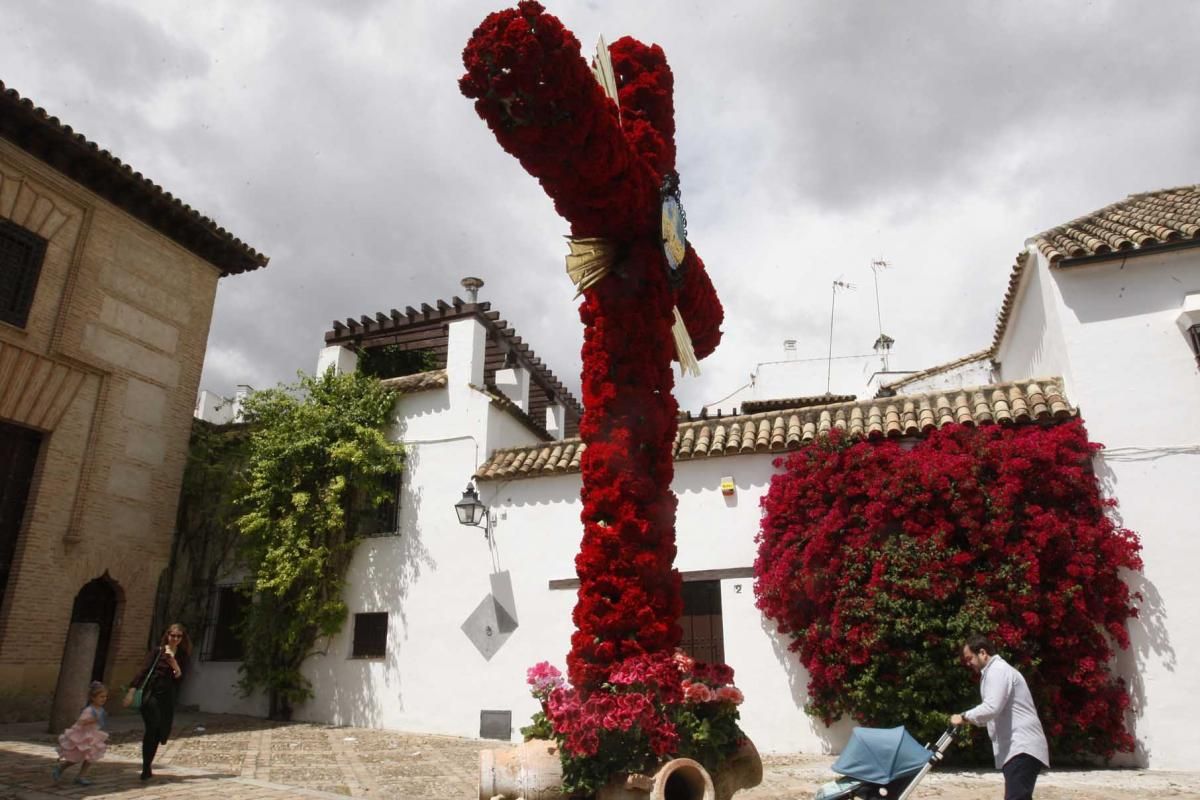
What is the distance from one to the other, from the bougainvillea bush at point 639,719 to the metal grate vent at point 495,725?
5.94m

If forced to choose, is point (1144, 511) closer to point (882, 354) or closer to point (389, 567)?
point (389, 567)

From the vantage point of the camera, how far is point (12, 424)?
10672 mm

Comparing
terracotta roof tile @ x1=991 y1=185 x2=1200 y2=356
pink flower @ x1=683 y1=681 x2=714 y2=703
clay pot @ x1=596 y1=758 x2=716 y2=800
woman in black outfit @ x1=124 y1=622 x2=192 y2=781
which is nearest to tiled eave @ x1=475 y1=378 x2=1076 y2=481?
terracotta roof tile @ x1=991 y1=185 x2=1200 y2=356

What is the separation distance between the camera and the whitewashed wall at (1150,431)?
8.12m

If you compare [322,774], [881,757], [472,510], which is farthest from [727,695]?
[472,510]

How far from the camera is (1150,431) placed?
28.6 ft

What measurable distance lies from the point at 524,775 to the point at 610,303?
303cm

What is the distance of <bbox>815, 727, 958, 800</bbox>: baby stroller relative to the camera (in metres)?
4.41

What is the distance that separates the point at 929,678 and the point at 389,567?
7594mm

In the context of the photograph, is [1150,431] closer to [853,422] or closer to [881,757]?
[853,422]

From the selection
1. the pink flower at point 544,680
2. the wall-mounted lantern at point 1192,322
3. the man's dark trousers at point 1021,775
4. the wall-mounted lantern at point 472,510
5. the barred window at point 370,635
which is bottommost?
the man's dark trousers at point 1021,775

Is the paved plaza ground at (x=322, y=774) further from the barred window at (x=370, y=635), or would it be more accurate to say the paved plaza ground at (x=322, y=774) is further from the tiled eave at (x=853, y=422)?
the tiled eave at (x=853, y=422)

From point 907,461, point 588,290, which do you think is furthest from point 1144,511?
point 588,290

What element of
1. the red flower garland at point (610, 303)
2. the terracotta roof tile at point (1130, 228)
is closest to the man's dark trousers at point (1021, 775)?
the red flower garland at point (610, 303)
